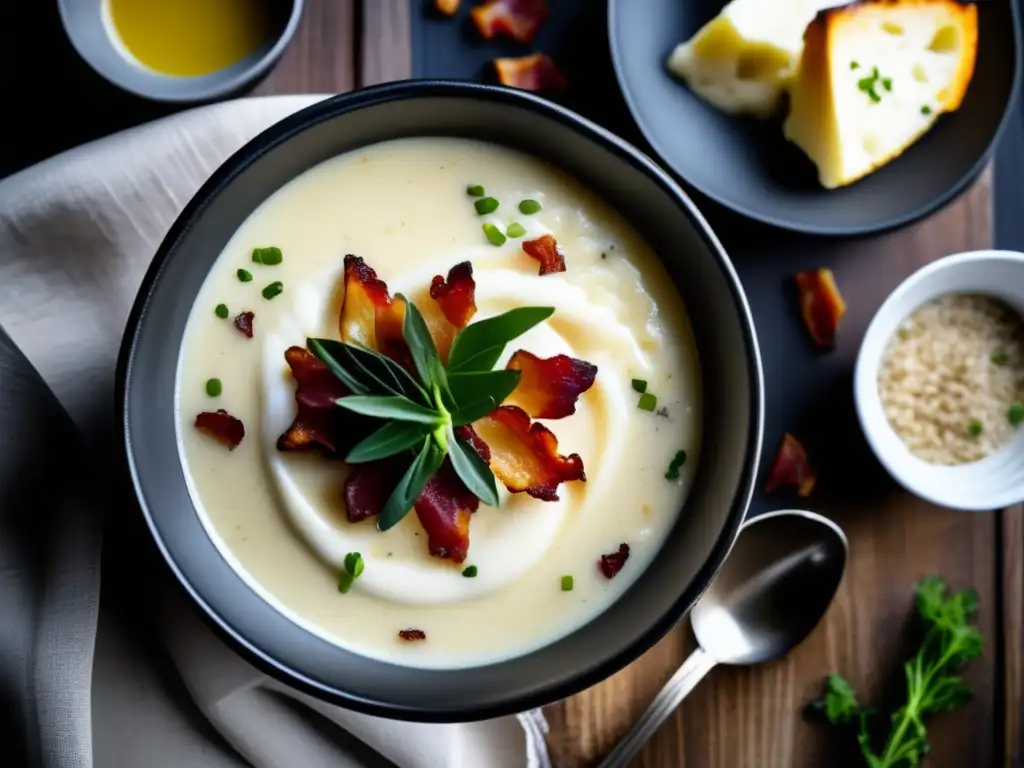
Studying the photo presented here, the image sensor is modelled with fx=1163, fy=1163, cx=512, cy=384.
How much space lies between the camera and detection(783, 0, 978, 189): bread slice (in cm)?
184

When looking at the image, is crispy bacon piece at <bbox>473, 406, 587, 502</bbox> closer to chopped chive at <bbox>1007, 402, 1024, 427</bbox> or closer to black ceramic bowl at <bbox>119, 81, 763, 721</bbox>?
black ceramic bowl at <bbox>119, 81, 763, 721</bbox>

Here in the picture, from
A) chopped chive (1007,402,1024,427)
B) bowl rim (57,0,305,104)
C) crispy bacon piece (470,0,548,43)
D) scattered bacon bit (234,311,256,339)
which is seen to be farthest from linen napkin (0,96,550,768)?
chopped chive (1007,402,1024,427)

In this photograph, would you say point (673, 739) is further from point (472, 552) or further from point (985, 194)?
point (985, 194)

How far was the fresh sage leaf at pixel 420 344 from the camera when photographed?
51.8 inches

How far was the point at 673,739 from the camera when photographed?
1819 mm

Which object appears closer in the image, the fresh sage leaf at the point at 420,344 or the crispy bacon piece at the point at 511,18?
the fresh sage leaf at the point at 420,344

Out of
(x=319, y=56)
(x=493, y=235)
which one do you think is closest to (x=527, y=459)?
(x=493, y=235)

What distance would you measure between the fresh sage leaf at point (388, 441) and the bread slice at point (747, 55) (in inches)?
36.4

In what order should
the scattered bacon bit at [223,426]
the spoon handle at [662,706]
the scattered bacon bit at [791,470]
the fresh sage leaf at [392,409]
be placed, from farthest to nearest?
the scattered bacon bit at [791,470] < the spoon handle at [662,706] < the scattered bacon bit at [223,426] < the fresh sage leaf at [392,409]

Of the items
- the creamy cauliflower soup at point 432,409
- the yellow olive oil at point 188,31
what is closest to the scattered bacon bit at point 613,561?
the creamy cauliflower soup at point 432,409

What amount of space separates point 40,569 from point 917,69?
154 cm

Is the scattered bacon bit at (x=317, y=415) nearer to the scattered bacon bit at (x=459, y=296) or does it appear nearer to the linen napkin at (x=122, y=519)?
the scattered bacon bit at (x=459, y=296)

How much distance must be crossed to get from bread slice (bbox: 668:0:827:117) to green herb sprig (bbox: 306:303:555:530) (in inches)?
30.9

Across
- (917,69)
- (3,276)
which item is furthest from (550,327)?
(917,69)
